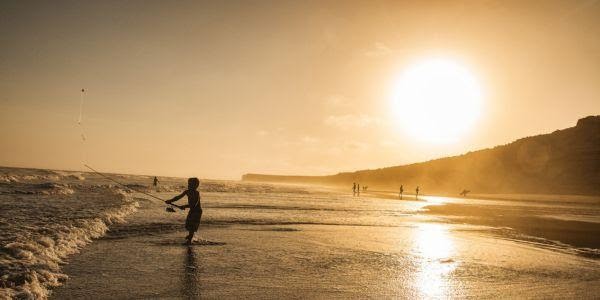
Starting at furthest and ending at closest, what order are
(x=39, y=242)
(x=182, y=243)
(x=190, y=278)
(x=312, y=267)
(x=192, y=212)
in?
(x=192, y=212), (x=182, y=243), (x=39, y=242), (x=312, y=267), (x=190, y=278)

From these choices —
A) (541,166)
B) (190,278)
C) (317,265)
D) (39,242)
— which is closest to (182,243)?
(39,242)

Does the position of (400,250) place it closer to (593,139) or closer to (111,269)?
(111,269)

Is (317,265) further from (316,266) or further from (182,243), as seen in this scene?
(182,243)

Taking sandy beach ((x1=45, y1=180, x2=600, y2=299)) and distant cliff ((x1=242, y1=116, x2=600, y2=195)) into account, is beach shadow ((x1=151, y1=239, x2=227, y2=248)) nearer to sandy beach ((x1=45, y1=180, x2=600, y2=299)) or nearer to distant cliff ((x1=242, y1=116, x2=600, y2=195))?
sandy beach ((x1=45, y1=180, x2=600, y2=299))

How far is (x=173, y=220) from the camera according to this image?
1859cm

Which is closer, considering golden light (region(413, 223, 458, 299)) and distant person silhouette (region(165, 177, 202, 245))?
golden light (region(413, 223, 458, 299))

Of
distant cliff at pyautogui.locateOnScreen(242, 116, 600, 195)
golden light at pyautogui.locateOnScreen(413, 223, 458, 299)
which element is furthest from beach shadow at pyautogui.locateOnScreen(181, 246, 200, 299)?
distant cliff at pyautogui.locateOnScreen(242, 116, 600, 195)

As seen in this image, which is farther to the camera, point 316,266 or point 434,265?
point 434,265

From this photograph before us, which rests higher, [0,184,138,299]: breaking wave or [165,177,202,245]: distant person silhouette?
[165,177,202,245]: distant person silhouette

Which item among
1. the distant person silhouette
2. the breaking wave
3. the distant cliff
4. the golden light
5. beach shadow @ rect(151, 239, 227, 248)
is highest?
Result: the distant cliff

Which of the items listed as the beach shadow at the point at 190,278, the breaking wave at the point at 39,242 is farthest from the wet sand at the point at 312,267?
the breaking wave at the point at 39,242

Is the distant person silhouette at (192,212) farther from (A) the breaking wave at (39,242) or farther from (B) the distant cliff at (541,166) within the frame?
(B) the distant cliff at (541,166)

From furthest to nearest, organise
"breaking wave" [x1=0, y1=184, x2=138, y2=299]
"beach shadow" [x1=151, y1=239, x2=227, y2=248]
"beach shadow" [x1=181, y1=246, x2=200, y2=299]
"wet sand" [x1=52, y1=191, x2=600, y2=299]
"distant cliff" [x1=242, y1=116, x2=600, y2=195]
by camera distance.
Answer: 1. "distant cliff" [x1=242, y1=116, x2=600, y2=195]
2. "beach shadow" [x1=151, y1=239, x2=227, y2=248]
3. "wet sand" [x1=52, y1=191, x2=600, y2=299]
4. "breaking wave" [x1=0, y1=184, x2=138, y2=299]
5. "beach shadow" [x1=181, y1=246, x2=200, y2=299]

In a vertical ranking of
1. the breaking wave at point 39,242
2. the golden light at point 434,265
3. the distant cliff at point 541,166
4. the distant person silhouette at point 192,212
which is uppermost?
the distant cliff at point 541,166
